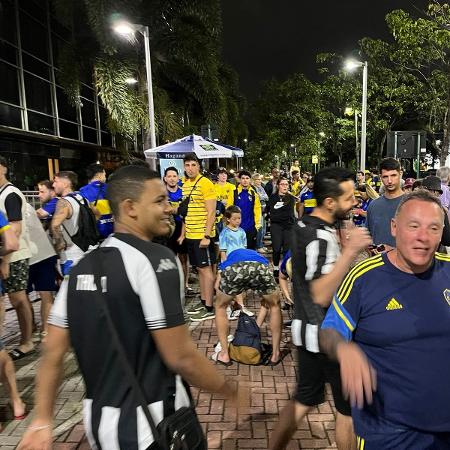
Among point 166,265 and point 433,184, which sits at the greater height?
point 433,184

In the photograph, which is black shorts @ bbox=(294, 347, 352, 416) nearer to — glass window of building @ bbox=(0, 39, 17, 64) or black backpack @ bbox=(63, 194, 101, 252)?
black backpack @ bbox=(63, 194, 101, 252)

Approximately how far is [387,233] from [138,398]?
3573mm

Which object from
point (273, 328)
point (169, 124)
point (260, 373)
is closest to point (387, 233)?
point (273, 328)

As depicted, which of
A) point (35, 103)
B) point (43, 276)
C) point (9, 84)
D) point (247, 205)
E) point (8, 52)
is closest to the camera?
point (43, 276)

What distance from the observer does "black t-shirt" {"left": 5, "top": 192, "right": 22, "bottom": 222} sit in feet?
14.0

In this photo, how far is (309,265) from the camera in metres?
2.81

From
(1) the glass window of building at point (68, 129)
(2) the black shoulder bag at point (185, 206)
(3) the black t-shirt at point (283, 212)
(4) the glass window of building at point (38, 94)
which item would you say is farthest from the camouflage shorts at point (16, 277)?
(1) the glass window of building at point (68, 129)

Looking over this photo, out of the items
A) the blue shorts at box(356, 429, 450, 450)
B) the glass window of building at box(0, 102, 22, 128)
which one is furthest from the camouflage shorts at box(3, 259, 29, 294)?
the glass window of building at box(0, 102, 22, 128)

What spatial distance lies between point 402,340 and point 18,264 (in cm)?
410

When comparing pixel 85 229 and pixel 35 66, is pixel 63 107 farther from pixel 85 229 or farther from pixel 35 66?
pixel 85 229

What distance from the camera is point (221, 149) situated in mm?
11656

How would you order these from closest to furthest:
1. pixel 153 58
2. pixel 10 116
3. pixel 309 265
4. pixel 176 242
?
pixel 309 265 → pixel 176 242 → pixel 10 116 → pixel 153 58

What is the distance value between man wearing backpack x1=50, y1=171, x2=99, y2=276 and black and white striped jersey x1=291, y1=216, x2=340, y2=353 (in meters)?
3.03

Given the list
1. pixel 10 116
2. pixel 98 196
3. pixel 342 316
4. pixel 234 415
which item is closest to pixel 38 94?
pixel 10 116
